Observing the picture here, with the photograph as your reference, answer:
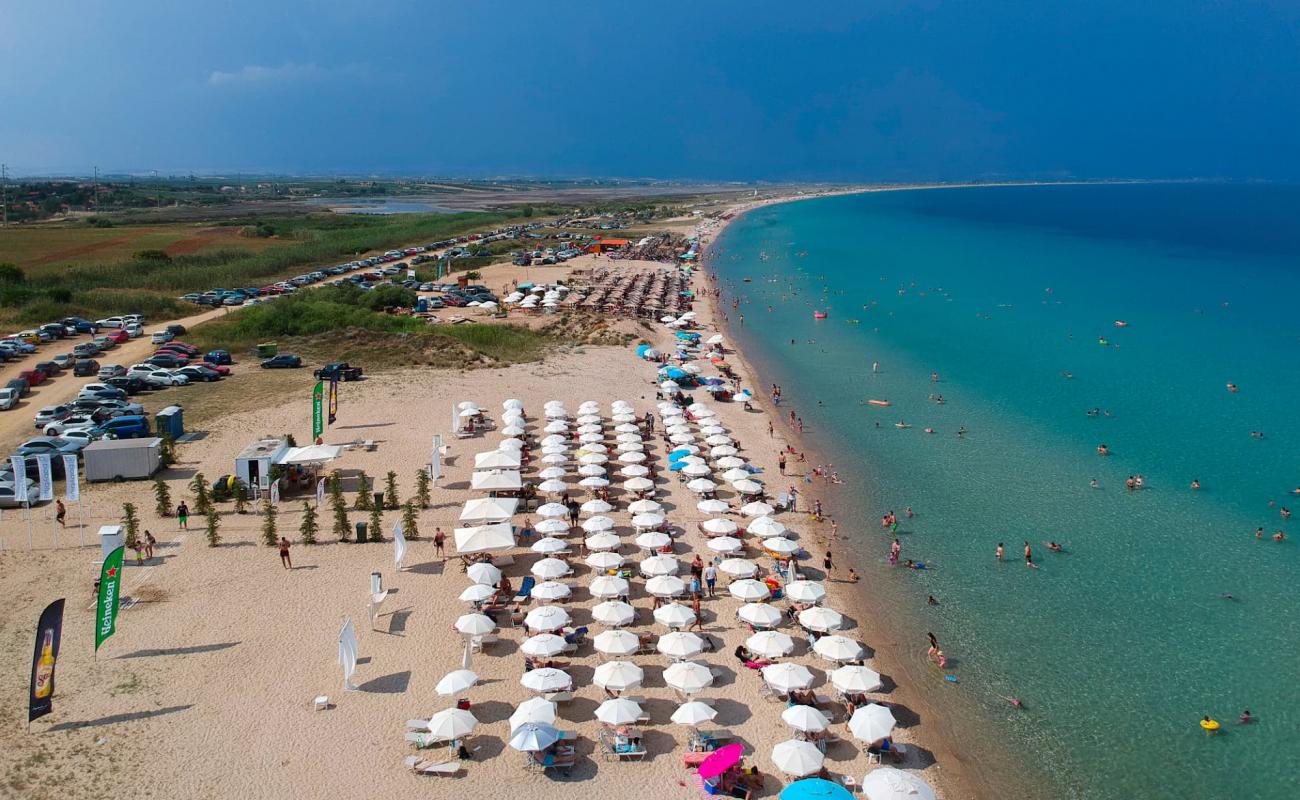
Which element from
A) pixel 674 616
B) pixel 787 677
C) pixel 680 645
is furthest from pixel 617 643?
pixel 787 677

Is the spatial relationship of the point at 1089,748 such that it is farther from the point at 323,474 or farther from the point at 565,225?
the point at 565,225

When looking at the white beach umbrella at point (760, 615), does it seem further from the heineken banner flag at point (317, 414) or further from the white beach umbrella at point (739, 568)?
the heineken banner flag at point (317, 414)

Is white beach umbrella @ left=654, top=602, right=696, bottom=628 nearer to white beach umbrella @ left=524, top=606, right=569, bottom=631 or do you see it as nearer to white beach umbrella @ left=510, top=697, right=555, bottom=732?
white beach umbrella @ left=524, top=606, right=569, bottom=631

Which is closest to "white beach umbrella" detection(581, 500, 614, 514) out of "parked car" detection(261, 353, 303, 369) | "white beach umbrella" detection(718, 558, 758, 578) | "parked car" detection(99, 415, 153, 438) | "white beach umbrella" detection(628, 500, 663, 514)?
"white beach umbrella" detection(628, 500, 663, 514)

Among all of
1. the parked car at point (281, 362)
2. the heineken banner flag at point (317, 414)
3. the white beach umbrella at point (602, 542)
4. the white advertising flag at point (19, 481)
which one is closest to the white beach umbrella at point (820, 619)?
the white beach umbrella at point (602, 542)

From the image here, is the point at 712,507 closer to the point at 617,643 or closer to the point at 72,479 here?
the point at 617,643

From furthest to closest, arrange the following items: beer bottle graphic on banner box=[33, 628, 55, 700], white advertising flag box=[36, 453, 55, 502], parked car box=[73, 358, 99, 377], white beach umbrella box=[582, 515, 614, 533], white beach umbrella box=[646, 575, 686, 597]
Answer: parked car box=[73, 358, 99, 377], white advertising flag box=[36, 453, 55, 502], white beach umbrella box=[582, 515, 614, 533], white beach umbrella box=[646, 575, 686, 597], beer bottle graphic on banner box=[33, 628, 55, 700]
